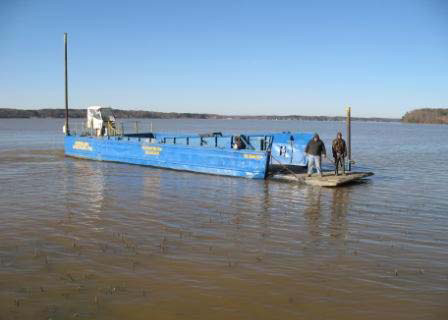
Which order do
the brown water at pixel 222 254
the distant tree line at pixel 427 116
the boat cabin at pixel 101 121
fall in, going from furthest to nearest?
the distant tree line at pixel 427 116 < the boat cabin at pixel 101 121 < the brown water at pixel 222 254

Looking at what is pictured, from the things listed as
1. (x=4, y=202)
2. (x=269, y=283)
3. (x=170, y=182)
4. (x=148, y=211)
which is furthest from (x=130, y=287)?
(x=170, y=182)

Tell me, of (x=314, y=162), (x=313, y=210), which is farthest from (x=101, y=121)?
(x=313, y=210)

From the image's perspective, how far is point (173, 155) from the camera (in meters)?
19.8

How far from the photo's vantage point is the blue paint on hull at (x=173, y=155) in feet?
56.3

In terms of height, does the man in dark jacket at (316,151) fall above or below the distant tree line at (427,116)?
below

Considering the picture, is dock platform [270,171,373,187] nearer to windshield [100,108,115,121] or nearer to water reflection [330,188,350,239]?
water reflection [330,188,350,239]

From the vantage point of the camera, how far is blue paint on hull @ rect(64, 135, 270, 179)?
17.2 metres

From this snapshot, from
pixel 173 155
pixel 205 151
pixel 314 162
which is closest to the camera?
pixel 314 162

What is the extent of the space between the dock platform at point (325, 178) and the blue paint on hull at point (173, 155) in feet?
2.80

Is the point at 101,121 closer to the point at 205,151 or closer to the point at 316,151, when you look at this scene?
the point at 205,151

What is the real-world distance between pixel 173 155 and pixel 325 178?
7.21 meters

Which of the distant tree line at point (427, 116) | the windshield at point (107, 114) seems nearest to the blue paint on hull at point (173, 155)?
the windshield at point (107, 114)

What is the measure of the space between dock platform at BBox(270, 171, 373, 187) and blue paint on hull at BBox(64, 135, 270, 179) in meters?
0.85

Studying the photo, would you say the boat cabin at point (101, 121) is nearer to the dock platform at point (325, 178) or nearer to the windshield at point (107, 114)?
the windshield at point (107, 114)
